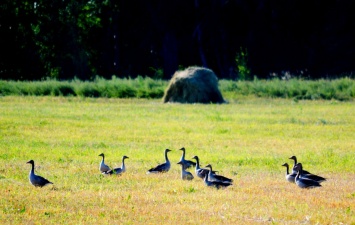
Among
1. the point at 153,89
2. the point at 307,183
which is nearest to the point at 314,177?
the point at 307,183

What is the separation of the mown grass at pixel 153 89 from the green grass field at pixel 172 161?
347 inches

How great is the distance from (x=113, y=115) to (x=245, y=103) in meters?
11.6

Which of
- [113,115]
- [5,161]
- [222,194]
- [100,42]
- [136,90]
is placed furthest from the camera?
[100,42]

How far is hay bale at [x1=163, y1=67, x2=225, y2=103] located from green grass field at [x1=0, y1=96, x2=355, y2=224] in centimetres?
500

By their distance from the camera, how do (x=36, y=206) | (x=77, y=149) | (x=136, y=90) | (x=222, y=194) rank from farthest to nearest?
(x=136, y=90)
(x=77, y=149)
(x=222, y=194)
(x=36, y=206)

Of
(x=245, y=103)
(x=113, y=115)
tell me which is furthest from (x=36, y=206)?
(x=245, y=103)

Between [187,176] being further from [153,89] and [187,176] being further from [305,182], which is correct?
[153,89]

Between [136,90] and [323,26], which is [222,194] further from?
[323,26]

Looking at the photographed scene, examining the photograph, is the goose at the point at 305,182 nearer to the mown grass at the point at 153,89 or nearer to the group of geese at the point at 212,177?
the group of geese at the point at 212,177

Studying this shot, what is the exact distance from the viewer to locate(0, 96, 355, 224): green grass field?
44.9ft

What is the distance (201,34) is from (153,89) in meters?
22.0

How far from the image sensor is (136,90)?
49531 millimetres

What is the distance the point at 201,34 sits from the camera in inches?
2795

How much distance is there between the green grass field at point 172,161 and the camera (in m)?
13.7
